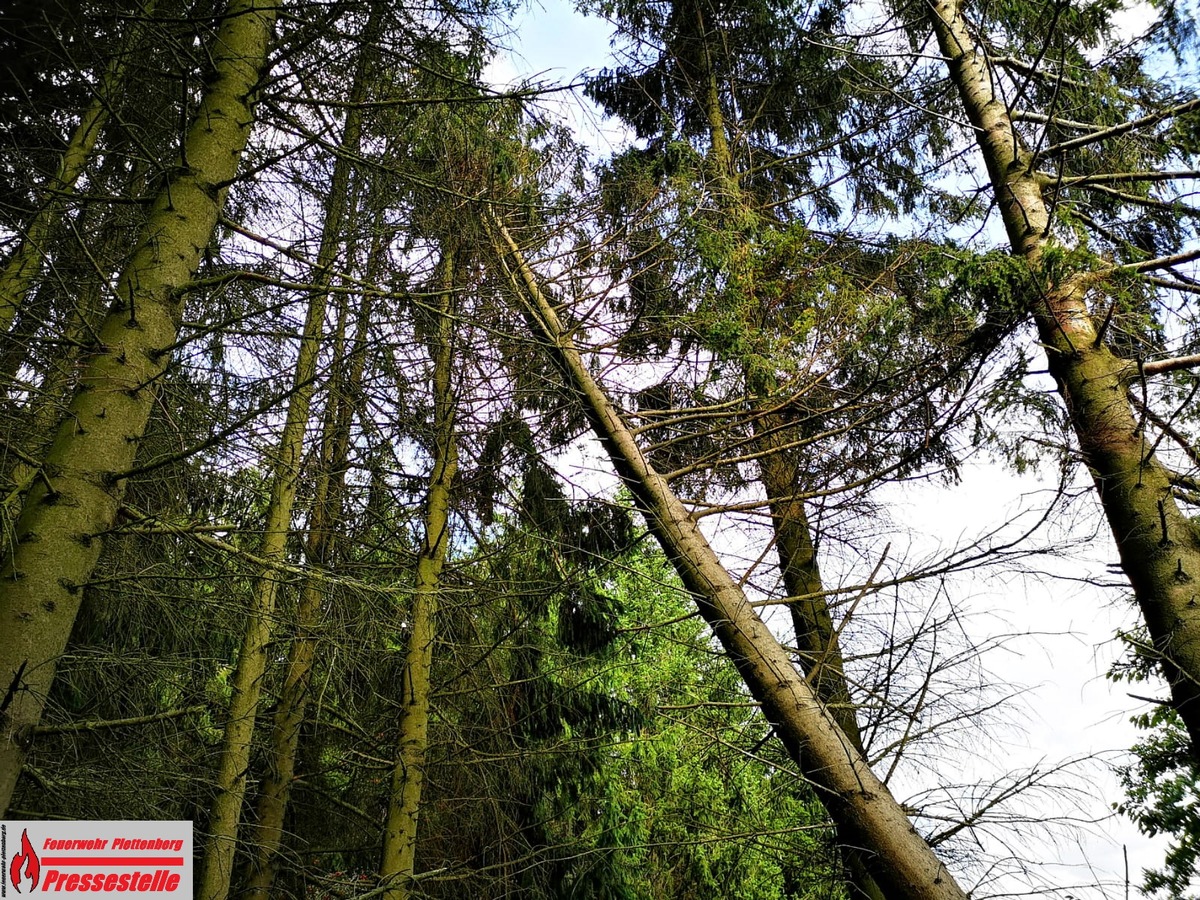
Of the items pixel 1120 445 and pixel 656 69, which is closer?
pixel 1120 445

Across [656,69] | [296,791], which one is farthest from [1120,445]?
[296,791]

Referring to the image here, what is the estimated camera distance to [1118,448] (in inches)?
185

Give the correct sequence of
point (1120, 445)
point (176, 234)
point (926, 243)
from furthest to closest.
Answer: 1. point (926, 243)
2. point (1120, 445)
3. point (176, 234)

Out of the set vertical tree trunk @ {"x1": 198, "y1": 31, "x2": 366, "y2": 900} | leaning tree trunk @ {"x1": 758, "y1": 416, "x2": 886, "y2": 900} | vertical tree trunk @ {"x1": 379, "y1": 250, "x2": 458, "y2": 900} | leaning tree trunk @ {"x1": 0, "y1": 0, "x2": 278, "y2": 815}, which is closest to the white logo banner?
leaning tree trunk @ {"x1": 0, "y1": 0, "x2": 278, "y2": 815}

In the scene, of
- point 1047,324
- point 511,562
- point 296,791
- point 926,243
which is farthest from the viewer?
point 296,791

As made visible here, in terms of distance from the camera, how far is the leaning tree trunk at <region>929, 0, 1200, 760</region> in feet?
14.1

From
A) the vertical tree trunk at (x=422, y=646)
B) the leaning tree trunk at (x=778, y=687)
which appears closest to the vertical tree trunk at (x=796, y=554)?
the leaning tree trunk at (x=778, y=687)

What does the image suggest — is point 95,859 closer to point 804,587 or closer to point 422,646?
point 422,646

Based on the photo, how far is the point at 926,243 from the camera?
6.43 m

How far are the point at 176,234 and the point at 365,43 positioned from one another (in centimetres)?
141

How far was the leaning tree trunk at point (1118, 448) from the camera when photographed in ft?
14.1

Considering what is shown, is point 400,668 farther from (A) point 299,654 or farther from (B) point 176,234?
(B) point 176,234

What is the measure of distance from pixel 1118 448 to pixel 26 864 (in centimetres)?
540

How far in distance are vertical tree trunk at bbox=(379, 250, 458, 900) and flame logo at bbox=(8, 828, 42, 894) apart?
2.23m
